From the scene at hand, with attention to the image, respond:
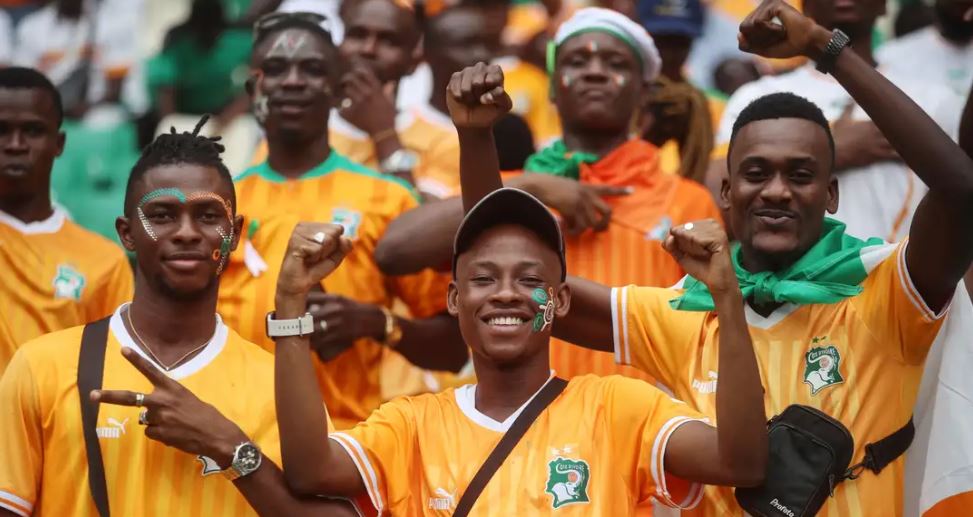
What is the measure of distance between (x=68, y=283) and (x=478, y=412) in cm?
213

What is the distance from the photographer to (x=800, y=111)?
5348 millimetres

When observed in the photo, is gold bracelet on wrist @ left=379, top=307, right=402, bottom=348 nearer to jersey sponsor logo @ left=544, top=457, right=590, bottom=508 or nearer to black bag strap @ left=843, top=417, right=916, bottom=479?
jersey sponsor logo @ left=544, top=457, right=590, bottom=508

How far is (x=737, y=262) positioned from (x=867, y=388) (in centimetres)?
66

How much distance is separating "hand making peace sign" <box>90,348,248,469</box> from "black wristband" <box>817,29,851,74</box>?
2.07 metres

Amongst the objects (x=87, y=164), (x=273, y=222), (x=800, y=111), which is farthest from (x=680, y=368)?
(x=87, y=164)

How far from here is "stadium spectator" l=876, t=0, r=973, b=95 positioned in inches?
315

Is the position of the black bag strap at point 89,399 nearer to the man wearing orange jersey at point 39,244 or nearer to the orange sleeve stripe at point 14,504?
the orange sleeve stripe at point 14,504

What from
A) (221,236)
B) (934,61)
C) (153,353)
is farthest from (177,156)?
(934,61)

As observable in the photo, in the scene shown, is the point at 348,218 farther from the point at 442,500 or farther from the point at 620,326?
the point at 442,500

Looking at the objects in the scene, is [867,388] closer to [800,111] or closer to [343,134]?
[800,111]

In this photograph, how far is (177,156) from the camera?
207 inches

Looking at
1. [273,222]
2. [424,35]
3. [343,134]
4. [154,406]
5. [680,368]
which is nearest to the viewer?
[154,406]

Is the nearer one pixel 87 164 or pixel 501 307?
pixel 501 307

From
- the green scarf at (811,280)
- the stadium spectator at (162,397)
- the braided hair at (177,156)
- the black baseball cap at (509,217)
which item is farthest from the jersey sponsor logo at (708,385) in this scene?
the braided hair at (177,156)
